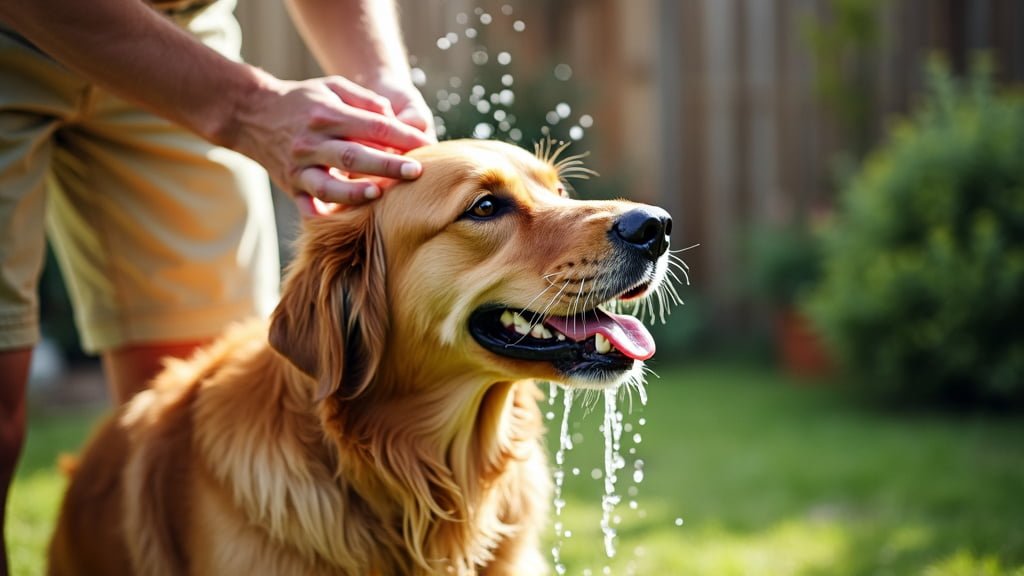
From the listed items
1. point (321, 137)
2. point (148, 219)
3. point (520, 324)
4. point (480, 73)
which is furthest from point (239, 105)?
point (480, 73)

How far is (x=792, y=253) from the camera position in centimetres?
795

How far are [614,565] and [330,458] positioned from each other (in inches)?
63.6

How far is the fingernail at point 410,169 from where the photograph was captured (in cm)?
258

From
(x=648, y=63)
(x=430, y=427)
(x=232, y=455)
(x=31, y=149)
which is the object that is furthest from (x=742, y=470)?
(x=648, y=63)

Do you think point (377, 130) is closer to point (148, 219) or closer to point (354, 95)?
point (354, 95)

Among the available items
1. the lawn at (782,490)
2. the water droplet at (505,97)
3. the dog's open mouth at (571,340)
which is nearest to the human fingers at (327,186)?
the dog's open mouth at (571,340)

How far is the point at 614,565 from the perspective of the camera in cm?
384

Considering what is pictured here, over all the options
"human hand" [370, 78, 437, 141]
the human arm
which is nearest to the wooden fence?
"human hand" [370, 78, 437, 141]

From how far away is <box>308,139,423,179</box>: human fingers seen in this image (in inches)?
97.3

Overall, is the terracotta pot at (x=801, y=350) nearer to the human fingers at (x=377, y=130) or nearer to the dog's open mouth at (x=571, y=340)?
the dog's open mouth at (x=571, y=340)

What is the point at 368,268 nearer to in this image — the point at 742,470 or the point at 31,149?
the point at 31,149

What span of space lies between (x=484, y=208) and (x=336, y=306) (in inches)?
18.8

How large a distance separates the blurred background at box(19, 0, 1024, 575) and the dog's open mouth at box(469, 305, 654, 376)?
0.71 feet

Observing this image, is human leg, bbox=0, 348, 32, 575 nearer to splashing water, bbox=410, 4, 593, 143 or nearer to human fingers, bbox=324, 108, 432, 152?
human fingers, bbox=324, 108, 432, 152
